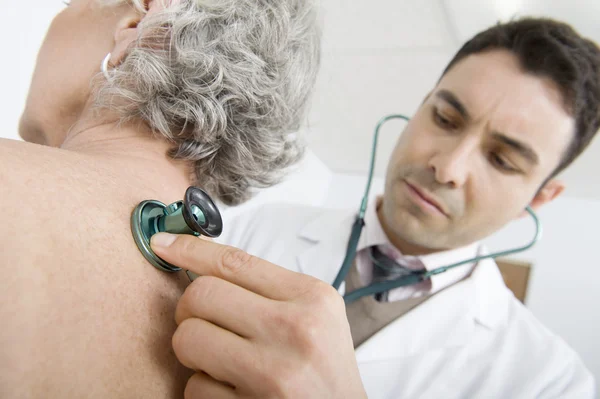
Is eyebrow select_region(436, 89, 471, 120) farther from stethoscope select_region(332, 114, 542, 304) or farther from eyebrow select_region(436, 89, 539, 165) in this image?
stethoscope select_region(332, 114, 542, 304)

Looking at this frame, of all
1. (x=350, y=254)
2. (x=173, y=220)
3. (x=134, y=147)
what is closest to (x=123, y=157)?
(x=134, y=147)

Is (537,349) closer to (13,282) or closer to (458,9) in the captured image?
(13,282)

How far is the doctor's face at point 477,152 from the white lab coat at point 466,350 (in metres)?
0.20

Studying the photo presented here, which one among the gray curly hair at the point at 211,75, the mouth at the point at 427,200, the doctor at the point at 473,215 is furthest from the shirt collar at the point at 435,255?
the gray curly hair at the point at 211,75

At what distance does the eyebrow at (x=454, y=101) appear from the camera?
971 mm

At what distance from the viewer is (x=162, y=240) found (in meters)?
0.43

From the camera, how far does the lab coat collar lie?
3.35ft

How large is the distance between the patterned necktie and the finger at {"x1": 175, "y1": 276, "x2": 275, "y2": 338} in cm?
80

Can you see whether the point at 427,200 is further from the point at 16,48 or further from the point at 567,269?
the point at 567,269

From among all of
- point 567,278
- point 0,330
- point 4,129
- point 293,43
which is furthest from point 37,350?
point 567,278

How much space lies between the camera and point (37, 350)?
316 mm

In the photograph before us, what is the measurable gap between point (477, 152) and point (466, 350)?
1.78 ft

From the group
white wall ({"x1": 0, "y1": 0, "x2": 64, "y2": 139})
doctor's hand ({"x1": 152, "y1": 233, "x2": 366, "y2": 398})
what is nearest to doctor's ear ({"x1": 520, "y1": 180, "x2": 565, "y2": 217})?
doctor's hand ({"x1": 152, "y1": 233, "x2": 366, "y2": 398})

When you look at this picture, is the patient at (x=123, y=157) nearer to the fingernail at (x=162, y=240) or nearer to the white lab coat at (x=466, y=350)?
the fingernail at (x=162, y=240)
